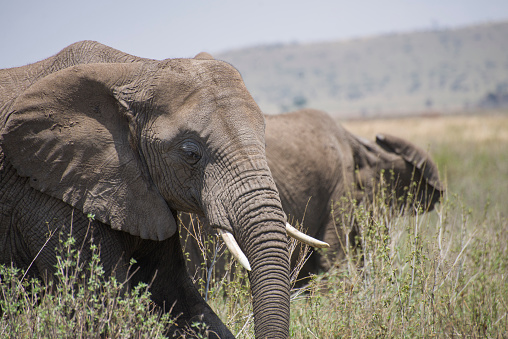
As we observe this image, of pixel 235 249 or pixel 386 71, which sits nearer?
pixel 235 249

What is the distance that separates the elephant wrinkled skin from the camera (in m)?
3.51

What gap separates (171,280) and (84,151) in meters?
1.19

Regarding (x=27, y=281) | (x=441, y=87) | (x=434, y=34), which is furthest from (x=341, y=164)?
(x=434, y=34)

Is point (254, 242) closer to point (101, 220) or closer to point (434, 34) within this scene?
point (101, 220)

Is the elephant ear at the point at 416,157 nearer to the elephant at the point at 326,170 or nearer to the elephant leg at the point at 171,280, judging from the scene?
the elephant at the point at 326,170

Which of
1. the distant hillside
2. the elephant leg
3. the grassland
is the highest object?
the elephant leg

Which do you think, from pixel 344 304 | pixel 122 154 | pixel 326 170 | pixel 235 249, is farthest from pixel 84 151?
pixel 326 170

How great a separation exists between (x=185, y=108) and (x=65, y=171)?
834 mm

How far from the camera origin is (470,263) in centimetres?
564

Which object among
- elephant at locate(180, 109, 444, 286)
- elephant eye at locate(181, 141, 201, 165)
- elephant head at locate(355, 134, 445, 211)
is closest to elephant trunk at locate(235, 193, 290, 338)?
elephant eye at locate(181, 141, 201, 165)

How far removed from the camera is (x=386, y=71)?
5541 inches

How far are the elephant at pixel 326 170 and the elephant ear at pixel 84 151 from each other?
228 cm

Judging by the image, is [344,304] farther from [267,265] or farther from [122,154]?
[122,154]

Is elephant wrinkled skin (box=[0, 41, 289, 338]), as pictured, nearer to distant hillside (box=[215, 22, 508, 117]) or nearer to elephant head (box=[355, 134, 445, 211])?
elephant head (box=[355, 134, 445, 211])
